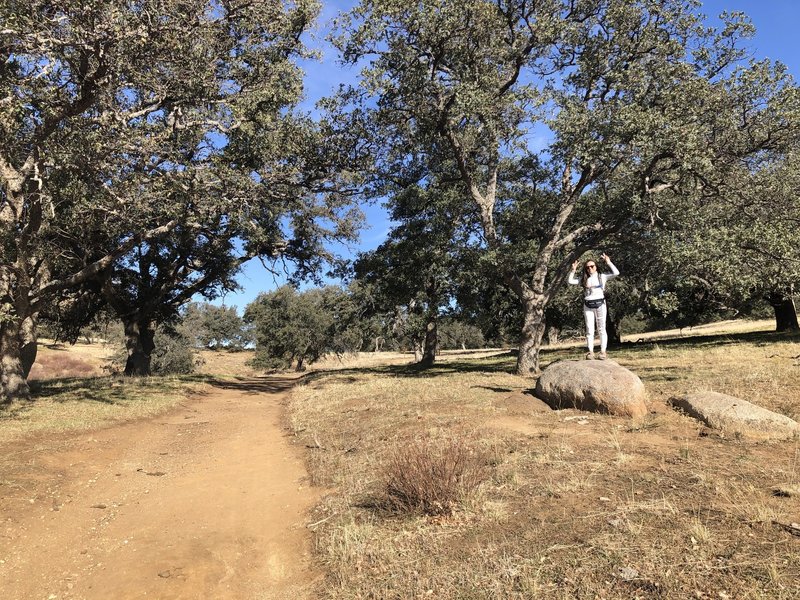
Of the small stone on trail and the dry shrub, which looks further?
the dry shrub

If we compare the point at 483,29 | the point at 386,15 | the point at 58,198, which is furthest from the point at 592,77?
the point at 58,198

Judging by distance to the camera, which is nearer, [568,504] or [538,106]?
[568,504]

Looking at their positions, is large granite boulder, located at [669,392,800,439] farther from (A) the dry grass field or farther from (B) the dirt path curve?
(B) the dirt path curve

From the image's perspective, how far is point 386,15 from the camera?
1384cm

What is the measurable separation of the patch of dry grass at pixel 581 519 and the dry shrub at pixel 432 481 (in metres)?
0.12

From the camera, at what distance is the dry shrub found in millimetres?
4984

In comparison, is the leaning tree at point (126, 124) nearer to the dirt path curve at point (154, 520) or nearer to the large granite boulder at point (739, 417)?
the dirt path curve at point (154, 520)

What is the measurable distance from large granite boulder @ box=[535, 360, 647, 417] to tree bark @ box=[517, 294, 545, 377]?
670cm

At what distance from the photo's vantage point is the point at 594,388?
8367 mm

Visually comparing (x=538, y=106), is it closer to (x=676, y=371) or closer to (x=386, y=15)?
(x=386, y=15)

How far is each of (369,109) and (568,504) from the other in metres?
14.1

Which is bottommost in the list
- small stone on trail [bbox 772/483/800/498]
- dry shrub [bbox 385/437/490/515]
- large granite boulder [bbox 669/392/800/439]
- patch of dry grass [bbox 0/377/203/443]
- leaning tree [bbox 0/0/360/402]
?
patch of dry grass [bbox 0/377/203/443]

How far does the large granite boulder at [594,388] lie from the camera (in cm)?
800

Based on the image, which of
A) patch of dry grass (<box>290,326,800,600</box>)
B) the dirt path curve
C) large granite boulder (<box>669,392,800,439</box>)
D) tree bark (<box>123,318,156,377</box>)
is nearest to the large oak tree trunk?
the dirt path curve
